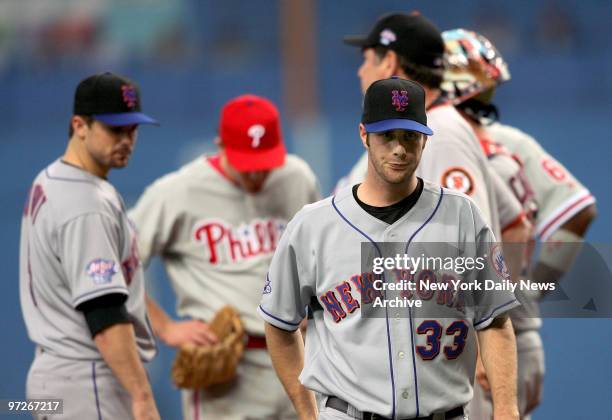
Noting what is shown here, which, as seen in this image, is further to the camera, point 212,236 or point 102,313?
point 212,236

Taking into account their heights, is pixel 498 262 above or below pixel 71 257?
above

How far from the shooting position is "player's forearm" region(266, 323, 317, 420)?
10.6 feet

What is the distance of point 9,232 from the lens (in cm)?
1050

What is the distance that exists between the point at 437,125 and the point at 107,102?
3.85ft

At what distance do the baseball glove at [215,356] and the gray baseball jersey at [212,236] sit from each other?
0.10 m

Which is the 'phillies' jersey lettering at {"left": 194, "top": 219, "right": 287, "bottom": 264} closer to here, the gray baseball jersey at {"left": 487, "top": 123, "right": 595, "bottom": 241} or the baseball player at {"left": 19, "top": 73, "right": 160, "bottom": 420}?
the baseball player at {"left": 19, "top": 73, "right": 160, "bottom": 420}

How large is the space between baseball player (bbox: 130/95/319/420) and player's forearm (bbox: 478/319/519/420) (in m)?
1.68

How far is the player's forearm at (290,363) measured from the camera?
3219 mm

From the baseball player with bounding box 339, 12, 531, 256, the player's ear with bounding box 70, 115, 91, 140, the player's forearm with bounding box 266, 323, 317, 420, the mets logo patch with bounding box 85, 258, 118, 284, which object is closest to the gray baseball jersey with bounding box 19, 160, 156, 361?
the mets logo patch with bounding box 85, 258, 118, 284

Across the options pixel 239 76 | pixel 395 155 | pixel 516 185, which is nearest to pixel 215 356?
pixel 516 185

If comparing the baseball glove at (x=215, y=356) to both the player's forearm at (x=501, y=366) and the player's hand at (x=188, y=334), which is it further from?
the player's forearm at (x=501, y=366)

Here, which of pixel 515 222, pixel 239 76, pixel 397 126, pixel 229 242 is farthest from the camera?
pixel 239 76

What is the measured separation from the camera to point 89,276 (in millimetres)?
3688

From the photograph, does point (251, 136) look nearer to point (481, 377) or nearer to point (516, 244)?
point (516, 244)
